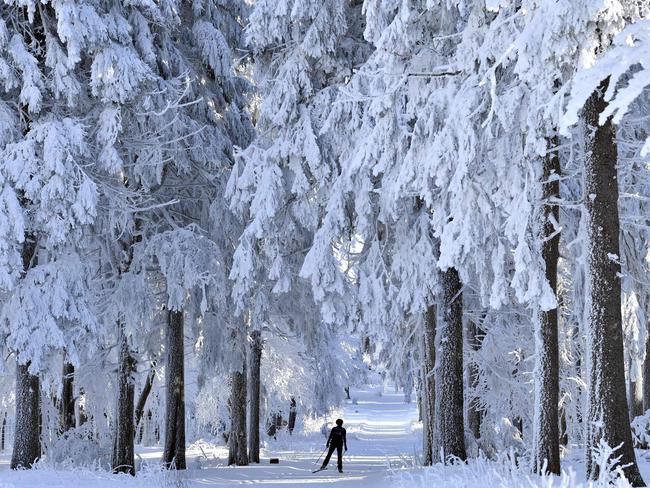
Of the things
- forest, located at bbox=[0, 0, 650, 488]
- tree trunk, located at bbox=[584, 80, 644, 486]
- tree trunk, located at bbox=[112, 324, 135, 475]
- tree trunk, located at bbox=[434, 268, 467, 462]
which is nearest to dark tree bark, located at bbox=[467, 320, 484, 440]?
forest, located at bbox=[0, 0, 650, 488]

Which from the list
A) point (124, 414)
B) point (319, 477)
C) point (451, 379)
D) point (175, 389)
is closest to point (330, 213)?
point (451, 379)

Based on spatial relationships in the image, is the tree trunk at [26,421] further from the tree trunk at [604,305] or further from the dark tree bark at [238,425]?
the tree trunk at [604,305]

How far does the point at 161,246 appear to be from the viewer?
16.5 meters

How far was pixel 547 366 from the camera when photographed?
10.8 metres

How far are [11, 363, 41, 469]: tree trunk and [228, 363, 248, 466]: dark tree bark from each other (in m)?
7.08

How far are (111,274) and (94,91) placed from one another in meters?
4.95

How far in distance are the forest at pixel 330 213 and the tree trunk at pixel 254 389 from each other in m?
1.04

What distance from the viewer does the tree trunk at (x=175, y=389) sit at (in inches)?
698

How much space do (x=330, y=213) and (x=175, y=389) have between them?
5.99m

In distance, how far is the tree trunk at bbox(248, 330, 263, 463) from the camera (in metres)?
22.2

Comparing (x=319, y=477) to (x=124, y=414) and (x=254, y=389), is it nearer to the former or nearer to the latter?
(x=124, y=414)

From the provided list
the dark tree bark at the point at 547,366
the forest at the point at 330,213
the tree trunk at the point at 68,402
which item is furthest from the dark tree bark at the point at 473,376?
the tree trunk at the point at 68,402

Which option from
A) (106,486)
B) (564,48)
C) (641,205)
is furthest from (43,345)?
(641,205)

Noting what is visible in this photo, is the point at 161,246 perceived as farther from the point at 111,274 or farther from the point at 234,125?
the point at 234,125
